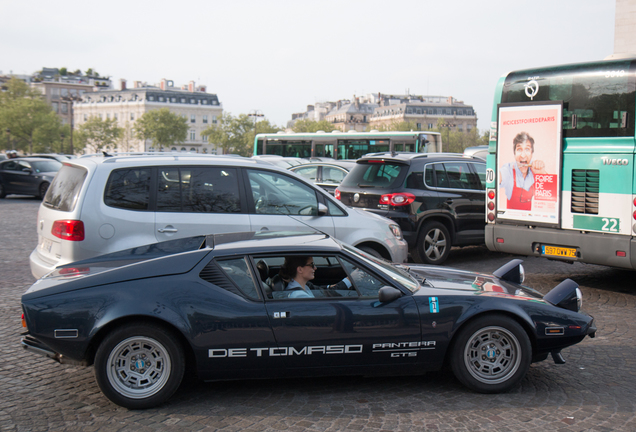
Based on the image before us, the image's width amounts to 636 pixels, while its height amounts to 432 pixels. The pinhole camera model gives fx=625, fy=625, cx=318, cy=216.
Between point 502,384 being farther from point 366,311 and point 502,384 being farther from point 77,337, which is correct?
point 77,337

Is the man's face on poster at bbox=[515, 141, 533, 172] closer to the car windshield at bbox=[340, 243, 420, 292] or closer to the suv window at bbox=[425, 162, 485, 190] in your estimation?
the suv window at bbox=[425, 162, 485, 190]

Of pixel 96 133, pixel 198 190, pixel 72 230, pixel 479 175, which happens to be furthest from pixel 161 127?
pixel 72 230

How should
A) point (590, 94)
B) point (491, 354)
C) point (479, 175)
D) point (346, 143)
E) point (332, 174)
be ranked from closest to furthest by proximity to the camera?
point (491, 354)
point (590, 94)
point (479, 175)
point (332, 174)
point (346, 143)

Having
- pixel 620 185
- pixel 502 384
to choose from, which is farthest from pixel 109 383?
pixel 620 185

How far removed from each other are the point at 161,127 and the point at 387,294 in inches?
5020

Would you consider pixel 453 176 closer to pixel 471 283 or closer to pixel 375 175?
pixel 375 175

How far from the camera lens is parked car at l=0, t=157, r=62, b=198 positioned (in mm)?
24719

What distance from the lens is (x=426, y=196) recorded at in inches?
414

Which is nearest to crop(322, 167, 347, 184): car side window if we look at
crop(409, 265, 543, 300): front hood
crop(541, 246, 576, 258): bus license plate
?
crop(541, 246, 576, 258): bus license plate

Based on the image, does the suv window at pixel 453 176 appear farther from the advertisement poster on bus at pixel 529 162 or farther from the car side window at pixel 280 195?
the car side window at pixel 280 195

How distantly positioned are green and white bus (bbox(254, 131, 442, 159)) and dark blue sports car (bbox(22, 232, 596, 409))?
2399cm

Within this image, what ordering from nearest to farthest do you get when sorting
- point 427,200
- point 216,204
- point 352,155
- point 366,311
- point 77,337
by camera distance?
point 77,337 → point 366,311 → point 216,204 → point 427,200 → point 352,155

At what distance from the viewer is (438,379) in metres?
5.13

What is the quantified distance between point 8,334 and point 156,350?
282 centimetres
